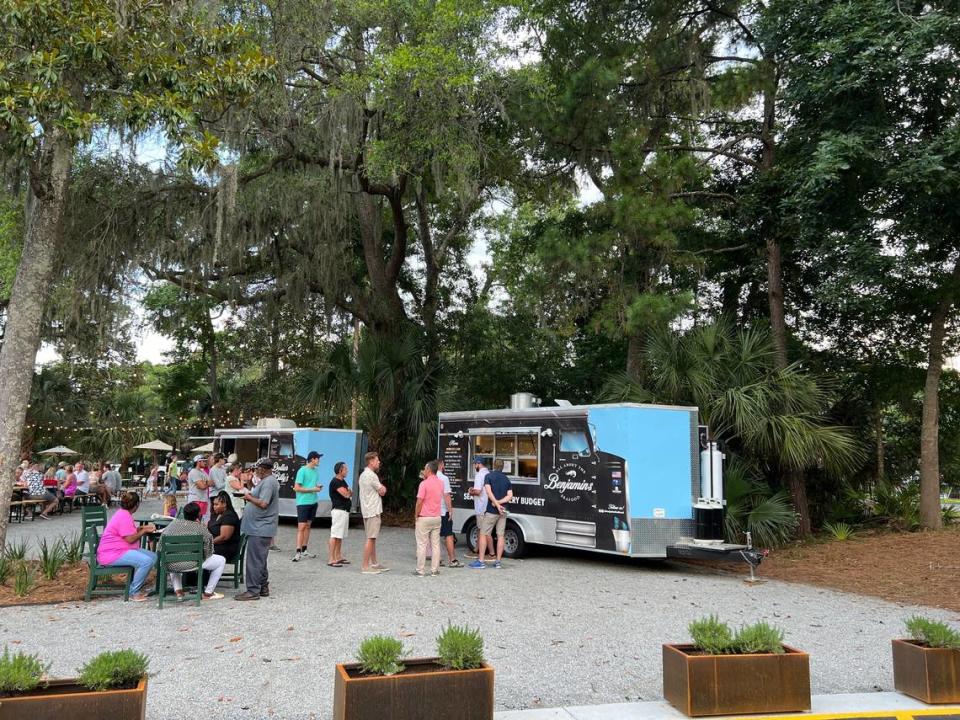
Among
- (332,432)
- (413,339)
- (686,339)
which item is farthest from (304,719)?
(413,339)

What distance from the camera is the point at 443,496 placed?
424 inches

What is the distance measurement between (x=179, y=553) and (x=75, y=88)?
629cm

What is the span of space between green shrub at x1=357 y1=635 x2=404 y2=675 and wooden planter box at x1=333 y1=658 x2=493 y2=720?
0.06m

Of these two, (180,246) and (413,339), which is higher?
(180,246)

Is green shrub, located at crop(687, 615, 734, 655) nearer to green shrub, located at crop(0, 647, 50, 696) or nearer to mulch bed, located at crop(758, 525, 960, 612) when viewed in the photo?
green shrub, located at crop(0, 647, 50, 696)

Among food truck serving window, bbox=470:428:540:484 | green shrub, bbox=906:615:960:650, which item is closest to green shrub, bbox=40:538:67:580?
food truck serving window, bbox=470:428:540:484

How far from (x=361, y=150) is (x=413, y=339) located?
510 cm

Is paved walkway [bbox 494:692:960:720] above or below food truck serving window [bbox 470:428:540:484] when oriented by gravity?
below

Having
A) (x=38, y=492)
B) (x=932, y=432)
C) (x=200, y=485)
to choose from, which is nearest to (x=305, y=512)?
(x=200, y=485)

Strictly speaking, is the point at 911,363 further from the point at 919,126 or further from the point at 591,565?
the point at 591,565

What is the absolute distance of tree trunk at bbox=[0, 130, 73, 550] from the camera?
30.7 ft

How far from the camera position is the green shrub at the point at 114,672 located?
394 centimetres

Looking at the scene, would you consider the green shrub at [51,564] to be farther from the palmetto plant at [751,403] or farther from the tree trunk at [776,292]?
the tree trunk at [776,292]

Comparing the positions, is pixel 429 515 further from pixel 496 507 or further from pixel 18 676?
pixel 18 676
